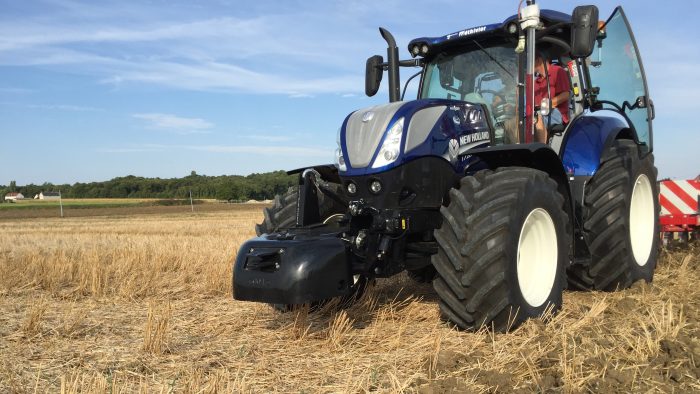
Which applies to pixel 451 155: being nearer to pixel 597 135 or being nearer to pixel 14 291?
pixel 597 135

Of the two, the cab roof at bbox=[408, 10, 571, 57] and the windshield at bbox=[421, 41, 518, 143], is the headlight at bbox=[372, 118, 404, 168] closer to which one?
the windshield at bbox=[421, 41, 518, 143]

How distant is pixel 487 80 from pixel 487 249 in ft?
6.18

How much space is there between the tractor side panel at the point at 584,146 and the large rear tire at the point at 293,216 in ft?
6.38

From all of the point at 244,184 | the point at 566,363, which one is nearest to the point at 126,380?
the point at 566,363

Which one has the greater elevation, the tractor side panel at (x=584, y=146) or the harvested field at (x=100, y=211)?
the tractor side panel at (x=584, y=146)

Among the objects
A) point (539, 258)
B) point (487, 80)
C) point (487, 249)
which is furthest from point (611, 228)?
point (487, 249)

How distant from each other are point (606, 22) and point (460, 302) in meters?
3.11

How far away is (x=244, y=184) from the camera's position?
6756cm

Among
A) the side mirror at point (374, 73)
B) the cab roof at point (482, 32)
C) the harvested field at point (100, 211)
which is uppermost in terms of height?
the cab roof at point (482, 32)

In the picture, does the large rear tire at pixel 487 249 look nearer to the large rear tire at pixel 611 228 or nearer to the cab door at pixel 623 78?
the large rear tire at pixel 611 228

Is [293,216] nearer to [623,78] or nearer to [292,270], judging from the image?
[292,270]

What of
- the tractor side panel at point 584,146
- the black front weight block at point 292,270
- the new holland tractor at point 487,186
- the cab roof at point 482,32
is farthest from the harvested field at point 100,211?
the tractor side panel at point 584,146

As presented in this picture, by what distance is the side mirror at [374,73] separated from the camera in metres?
5.54

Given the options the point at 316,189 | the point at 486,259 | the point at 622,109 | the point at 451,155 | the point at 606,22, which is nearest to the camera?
the point at 486,259
